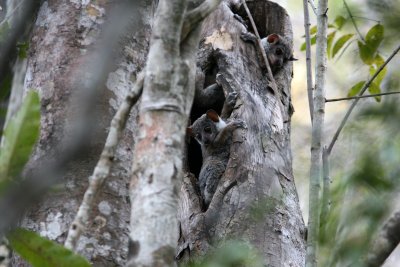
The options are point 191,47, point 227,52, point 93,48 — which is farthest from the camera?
Result: point 227,52

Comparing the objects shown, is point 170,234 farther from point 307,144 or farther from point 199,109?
point 199,109

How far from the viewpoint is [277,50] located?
6328 millimetres

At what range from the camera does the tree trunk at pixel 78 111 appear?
7.64ft

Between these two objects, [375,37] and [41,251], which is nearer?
[41,251]

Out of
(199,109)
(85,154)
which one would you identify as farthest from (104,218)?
(199,109)

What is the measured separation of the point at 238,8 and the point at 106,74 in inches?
164

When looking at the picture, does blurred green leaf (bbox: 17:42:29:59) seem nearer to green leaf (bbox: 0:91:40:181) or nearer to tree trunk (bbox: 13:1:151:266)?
tree trunk (bbox: 13:1:151:266)

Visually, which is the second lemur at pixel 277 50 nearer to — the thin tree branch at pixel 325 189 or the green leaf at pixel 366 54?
the green leaf at pixel 366 54

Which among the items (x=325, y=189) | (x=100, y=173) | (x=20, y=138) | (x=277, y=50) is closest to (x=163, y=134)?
(x=100, y=173)

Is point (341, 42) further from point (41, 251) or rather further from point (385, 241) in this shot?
point (41, 251)

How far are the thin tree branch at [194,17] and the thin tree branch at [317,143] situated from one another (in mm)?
810

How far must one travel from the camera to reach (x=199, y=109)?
6.64 meters

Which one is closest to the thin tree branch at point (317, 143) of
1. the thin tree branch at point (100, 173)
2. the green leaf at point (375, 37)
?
the green leaf at point (375, 37)

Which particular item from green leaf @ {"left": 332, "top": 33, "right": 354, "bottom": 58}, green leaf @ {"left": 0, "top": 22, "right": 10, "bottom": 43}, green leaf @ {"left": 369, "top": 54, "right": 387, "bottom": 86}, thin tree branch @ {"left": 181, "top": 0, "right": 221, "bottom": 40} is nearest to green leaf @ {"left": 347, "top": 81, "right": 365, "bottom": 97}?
green leaf @ {"left": 369, "top": 54, "right": 387, "bottom": 86}
